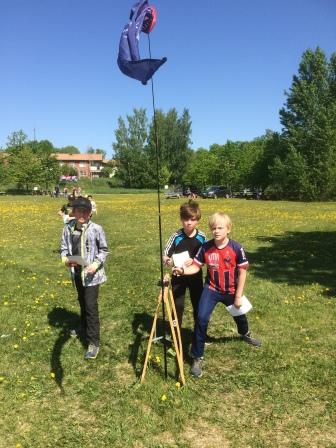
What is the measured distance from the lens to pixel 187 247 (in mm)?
5535

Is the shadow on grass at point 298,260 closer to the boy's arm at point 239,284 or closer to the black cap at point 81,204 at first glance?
the boy's arm at point 239,284

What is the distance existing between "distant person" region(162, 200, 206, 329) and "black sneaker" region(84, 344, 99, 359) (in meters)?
1.21

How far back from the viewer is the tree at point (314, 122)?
163ft

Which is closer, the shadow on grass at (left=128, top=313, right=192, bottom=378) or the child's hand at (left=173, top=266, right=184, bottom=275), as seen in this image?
the child's hand at (left=173, top=266, right=184, bottom=275)

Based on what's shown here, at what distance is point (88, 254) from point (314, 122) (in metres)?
51.1

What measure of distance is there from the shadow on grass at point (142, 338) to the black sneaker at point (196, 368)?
1.02 feet

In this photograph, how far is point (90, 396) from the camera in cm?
481

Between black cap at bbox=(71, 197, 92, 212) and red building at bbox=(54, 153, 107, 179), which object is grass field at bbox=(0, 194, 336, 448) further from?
red building at bbox=(54, 153, 107, 179)

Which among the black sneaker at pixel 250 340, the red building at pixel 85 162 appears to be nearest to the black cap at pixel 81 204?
the black sneaker at pixel 250 340

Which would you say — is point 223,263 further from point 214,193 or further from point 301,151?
point 214,193

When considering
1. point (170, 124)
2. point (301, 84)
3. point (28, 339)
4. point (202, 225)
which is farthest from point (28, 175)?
point (28, 339)

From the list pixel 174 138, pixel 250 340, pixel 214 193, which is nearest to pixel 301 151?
pixel 214 193

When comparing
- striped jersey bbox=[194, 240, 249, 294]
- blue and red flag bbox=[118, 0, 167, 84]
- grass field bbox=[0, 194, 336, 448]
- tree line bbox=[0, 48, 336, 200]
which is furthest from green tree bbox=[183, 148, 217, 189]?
blue and red flag bbox=[118, 0, 167, 84]

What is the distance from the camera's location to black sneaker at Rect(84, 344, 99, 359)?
225 inches
